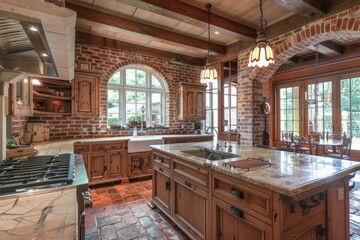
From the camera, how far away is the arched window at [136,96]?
4.53 metres

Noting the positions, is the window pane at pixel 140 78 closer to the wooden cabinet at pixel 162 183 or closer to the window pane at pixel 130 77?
the window pane at pixel 130 77

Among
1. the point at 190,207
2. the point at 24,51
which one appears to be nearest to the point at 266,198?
the point at 190,207

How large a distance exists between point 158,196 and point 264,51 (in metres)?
2.24

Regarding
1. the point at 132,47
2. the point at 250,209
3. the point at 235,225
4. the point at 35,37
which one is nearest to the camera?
the point at 35,37

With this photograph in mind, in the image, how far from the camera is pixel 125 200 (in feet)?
9.98

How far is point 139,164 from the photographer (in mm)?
3979

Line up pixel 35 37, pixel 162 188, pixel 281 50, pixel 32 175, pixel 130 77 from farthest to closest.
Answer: pixel 130 77 < pixel 281 50 < pixel 162 188 < pixel 32 175 < pixel 35 37

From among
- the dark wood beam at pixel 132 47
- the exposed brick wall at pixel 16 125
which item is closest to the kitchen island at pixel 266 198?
the exposed brick wall at pixel 16 125

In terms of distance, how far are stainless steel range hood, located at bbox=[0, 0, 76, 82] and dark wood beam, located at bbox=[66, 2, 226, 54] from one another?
1.74 meters

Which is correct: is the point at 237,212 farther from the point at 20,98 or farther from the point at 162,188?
the point at 20,98

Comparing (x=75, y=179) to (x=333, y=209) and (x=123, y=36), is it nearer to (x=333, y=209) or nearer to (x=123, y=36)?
(x=333, y=209)

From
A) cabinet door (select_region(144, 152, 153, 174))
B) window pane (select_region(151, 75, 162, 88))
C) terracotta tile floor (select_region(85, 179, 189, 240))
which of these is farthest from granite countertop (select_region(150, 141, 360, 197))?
window pane (select_region(151, 75, 162, 88))

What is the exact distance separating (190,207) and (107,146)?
88.1 inches

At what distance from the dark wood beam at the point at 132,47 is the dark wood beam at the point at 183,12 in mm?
1805
